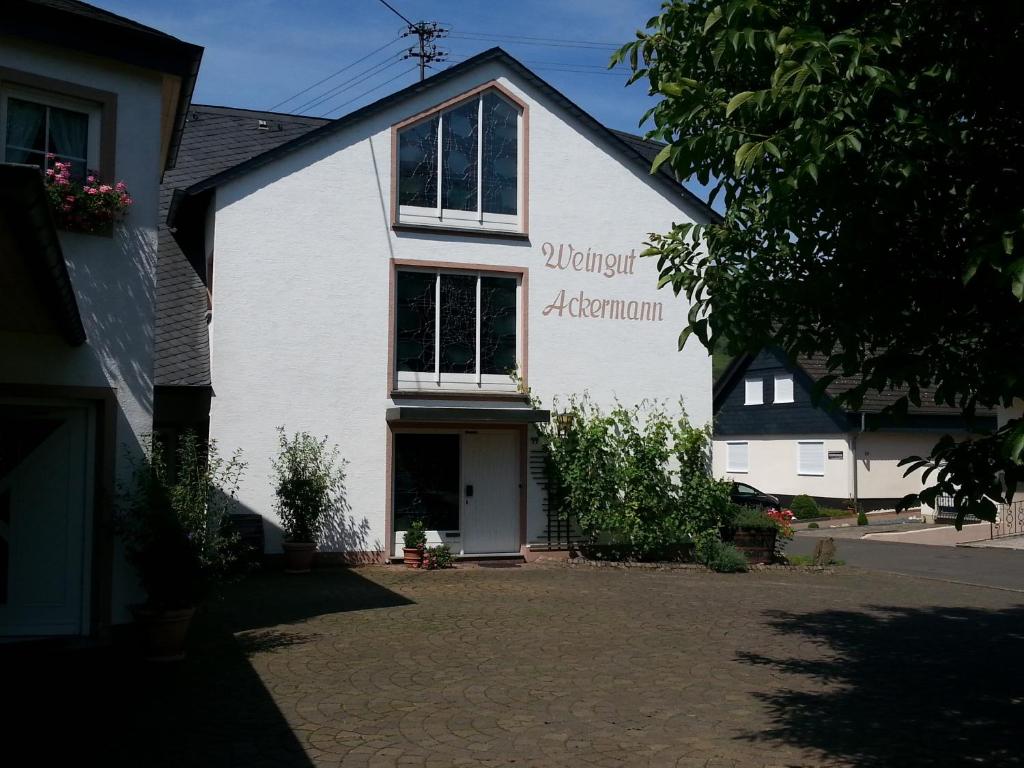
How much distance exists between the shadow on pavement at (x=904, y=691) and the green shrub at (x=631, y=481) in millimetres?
5065

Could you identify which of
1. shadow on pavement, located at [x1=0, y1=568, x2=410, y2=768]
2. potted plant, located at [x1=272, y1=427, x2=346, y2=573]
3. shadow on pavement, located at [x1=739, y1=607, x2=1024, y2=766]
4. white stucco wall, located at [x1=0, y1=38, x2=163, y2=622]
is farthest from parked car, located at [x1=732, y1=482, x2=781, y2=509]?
A: white stucco wall, located at [x1=0, y1=38, x2=163, y2=622]

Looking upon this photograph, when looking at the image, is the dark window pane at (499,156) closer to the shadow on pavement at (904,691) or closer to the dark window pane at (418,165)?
the dark window pane at (418,165)

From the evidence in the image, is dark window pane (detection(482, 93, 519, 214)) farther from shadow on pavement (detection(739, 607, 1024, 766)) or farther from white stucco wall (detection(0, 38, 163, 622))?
shadow on pavement (detection(739, 607, 1024, 766))

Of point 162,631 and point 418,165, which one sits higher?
point 418,165

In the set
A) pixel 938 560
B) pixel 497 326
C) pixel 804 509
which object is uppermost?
pixel 497 326

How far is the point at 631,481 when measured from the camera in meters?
17.2

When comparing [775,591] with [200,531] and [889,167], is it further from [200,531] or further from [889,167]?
[889,167]

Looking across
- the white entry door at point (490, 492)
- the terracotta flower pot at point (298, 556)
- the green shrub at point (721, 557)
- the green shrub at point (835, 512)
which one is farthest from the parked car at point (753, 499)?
the terracotta flower pot at point (298, 556)

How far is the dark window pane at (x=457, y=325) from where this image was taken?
17.1 metres

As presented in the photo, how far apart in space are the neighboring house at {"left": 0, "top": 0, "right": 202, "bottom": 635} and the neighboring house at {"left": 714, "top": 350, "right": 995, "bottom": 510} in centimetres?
2340

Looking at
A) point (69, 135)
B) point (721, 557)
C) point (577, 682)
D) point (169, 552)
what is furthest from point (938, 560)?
point (69, 135)

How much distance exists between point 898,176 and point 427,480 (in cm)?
1266

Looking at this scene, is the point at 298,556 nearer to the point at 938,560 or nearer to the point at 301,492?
the point at 301,492

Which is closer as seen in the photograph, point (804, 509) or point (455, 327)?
point (455, 327)
